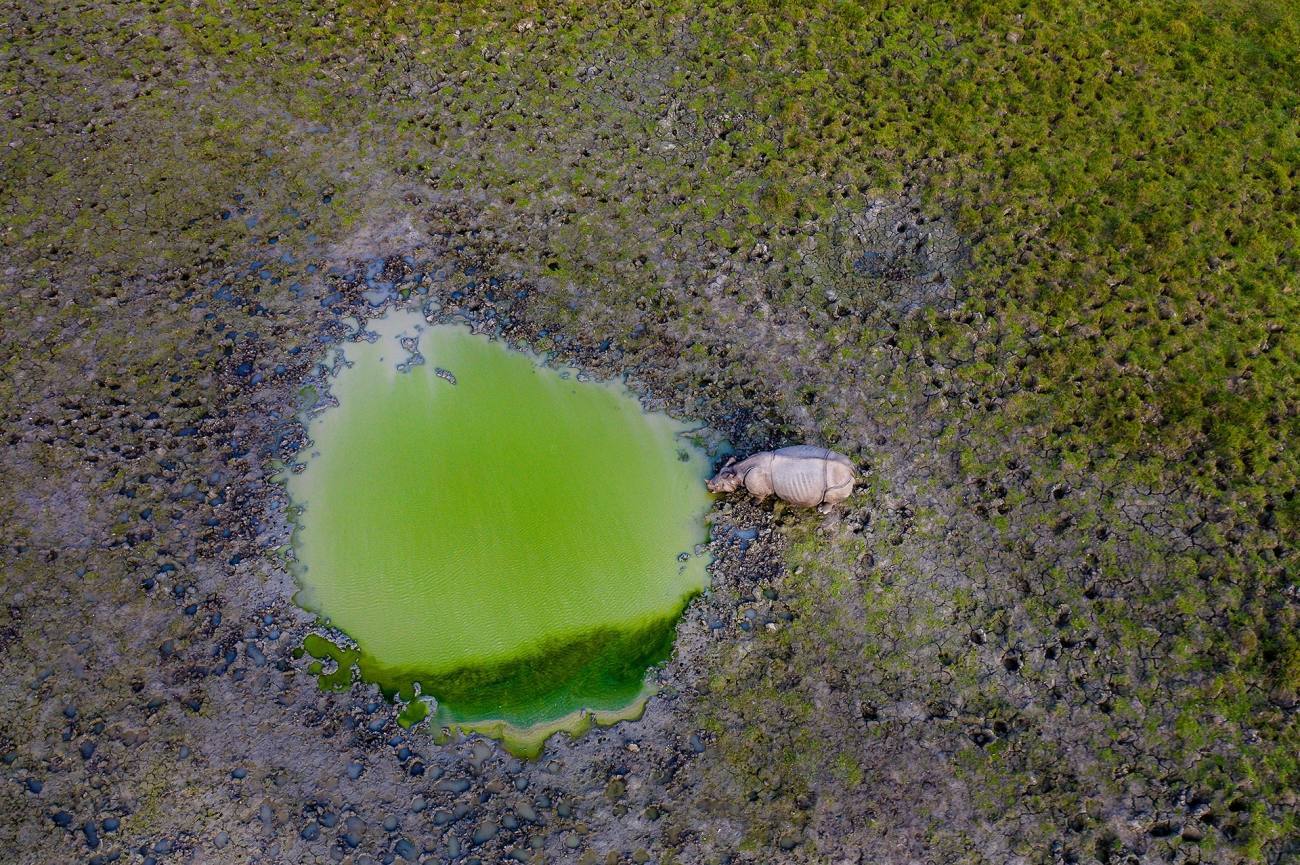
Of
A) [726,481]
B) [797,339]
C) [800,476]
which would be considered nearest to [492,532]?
[726,481]

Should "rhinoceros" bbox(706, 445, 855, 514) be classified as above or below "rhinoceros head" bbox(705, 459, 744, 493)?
below

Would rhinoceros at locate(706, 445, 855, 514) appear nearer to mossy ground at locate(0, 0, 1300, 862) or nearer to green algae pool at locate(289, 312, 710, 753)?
mossy ground at locate(0, 0, 1300, 862)

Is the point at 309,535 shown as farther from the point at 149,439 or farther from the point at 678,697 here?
the point at 678,697

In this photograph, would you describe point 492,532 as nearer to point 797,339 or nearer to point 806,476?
point 806,476

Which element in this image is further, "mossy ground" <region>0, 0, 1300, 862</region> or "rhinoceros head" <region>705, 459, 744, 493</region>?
"rhinoceros head" <region>705, 459, 744, 493</region>

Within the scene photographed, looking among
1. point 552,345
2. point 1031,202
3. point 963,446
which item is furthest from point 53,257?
point 1031,202

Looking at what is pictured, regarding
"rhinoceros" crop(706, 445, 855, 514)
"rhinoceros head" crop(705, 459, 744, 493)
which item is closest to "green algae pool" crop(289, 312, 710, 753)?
"rhinoceros head" crop(705, 459, 744, 493)
